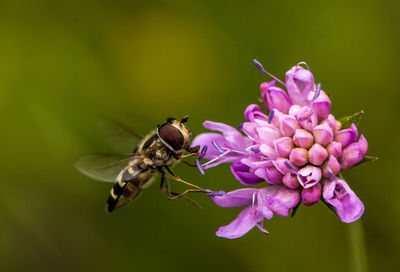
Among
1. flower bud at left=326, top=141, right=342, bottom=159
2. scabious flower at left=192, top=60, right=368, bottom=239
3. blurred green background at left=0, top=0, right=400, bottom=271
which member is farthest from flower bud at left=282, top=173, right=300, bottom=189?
blurred green background at left=0, top=0, right=400, bottom=271

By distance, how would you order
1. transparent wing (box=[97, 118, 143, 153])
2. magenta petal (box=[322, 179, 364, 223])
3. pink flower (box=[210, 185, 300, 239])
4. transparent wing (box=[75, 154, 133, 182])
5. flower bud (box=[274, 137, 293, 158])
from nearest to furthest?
magenta petal (box=[322, 179, 364, 223]) → pink flower (box=[210, 185, 300, 239]) → flower bud (box=[274, 137, 293, 158]) → transparent wing (box=[75, 154, 133, 182]) → transparent wing (box=[97, 118, 143, 153])

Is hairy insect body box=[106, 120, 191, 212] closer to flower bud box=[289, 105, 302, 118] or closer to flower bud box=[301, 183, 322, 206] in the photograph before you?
flower bud box=[289, 105, 302, 118]

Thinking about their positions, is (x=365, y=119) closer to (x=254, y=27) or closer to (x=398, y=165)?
(x=398, y=165)

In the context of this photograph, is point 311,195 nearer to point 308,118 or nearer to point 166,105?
point 308,118

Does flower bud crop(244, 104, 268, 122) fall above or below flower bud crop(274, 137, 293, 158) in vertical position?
above

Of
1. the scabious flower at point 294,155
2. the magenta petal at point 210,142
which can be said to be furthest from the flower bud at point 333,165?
the magenta petal at point 210,142

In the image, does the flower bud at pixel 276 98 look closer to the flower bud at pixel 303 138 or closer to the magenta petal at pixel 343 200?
the flower bud at pixel 303 138

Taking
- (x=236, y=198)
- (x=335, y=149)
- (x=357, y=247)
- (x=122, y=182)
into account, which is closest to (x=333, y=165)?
(x=335, y=149)

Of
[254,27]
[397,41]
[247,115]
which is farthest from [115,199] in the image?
[397,41]
